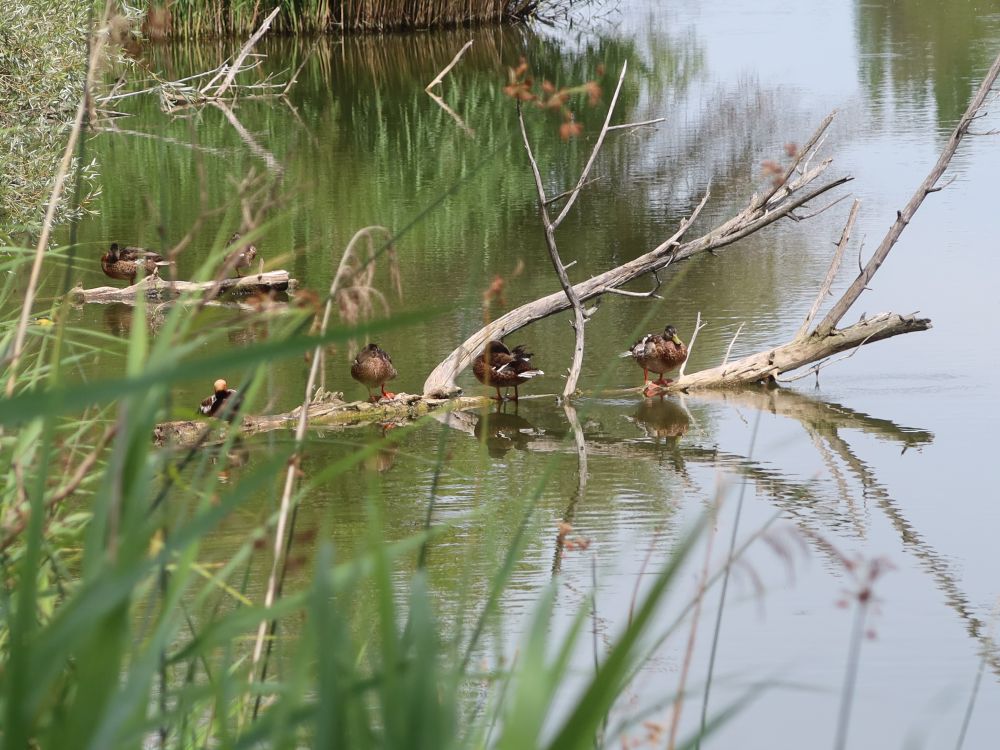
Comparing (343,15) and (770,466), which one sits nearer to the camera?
(770,466)

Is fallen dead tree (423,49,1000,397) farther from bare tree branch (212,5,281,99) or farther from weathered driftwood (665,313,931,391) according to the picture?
bare tree branch (212,5,281,99)

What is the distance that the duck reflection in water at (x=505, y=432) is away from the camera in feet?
23.1

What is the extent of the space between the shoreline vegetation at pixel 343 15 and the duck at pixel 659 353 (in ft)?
52.2

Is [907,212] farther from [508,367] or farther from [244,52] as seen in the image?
[244,52]

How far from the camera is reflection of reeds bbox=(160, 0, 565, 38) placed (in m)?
23.0

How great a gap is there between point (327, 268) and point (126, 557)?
30.3ft

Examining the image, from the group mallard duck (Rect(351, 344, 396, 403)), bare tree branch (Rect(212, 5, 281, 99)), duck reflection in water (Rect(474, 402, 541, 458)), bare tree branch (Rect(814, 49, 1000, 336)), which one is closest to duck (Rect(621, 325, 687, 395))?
duck reflection in water (Rect(474, 402, 541, 458))

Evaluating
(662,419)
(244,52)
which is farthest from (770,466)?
(244,52)

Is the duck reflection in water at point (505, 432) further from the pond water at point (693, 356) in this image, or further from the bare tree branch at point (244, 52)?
the bare tree branch at point (244, 52)

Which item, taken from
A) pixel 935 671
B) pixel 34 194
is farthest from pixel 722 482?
pixel 34 194

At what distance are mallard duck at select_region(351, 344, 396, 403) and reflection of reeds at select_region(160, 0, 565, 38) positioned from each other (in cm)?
1606

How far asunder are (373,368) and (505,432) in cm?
77

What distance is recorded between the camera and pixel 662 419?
7.38 m

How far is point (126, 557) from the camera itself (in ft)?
4.35
